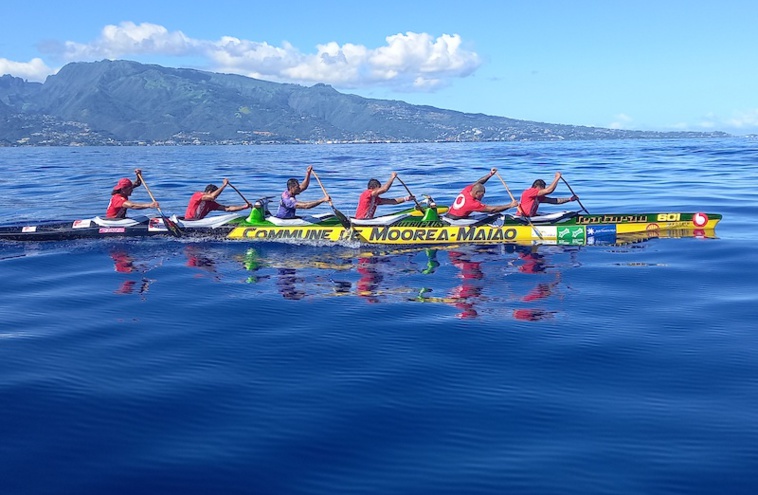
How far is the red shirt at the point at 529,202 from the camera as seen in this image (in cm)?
1936

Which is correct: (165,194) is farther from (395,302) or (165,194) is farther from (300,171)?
(395,302)

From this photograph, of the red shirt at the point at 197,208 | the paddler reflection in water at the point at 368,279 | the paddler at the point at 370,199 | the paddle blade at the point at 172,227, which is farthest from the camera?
the red shirt at the point at 197,208

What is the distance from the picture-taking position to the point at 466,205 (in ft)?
62.0

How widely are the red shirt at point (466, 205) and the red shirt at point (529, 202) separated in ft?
4.15

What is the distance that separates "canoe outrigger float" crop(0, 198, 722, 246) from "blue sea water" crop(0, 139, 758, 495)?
1726mm

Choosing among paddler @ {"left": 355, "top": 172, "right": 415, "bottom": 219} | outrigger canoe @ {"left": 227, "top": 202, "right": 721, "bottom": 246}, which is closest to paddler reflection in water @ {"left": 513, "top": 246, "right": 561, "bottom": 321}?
outrigger canoe @ {"left": 227, "top": 202, "right": 721, "bottom": 246}

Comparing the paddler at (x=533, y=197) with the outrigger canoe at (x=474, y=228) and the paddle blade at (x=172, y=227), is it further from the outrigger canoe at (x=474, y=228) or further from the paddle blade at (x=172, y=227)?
the paddle blade at (x=172, y=227)

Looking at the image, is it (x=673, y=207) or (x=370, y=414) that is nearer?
(x=370, y=414)

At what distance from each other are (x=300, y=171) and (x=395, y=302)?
161 ft

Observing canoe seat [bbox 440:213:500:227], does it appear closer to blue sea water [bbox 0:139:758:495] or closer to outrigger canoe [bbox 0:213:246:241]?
blue sea water [bbox 0:139:758:495]

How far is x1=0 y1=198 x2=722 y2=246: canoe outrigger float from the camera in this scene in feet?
61.5

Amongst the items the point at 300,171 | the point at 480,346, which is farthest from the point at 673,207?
the point at 300,171

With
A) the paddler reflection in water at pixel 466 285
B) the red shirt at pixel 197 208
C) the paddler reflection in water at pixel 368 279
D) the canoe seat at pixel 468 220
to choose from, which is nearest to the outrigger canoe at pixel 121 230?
the red shirt at pixel 197 208

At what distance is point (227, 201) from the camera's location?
33594 mm
